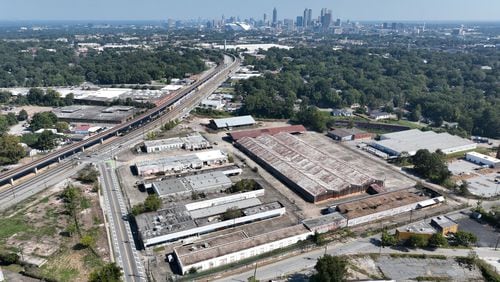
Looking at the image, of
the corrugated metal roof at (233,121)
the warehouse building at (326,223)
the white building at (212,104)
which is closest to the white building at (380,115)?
the corrugated metal roof at (233,121)

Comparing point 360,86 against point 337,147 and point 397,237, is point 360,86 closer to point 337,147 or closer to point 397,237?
point 337,147

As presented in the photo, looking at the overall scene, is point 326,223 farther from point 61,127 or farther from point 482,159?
point 61,127

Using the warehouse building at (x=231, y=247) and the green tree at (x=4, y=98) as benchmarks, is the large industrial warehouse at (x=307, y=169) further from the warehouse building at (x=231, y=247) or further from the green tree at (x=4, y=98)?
the green tree at (x=4, y=98)

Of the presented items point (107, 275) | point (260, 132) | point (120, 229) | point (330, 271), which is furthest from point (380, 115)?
point (107, 275)

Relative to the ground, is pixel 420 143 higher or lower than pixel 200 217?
higher

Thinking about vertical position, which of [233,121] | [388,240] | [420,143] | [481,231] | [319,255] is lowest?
[319,255]

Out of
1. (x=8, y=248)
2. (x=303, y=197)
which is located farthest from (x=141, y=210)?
(x=303, y=197)

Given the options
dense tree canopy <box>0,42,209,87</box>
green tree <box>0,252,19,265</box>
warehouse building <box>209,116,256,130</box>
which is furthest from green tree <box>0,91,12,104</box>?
green tree <box>0,252,19,265</box>

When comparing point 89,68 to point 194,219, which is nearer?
point 194,219
